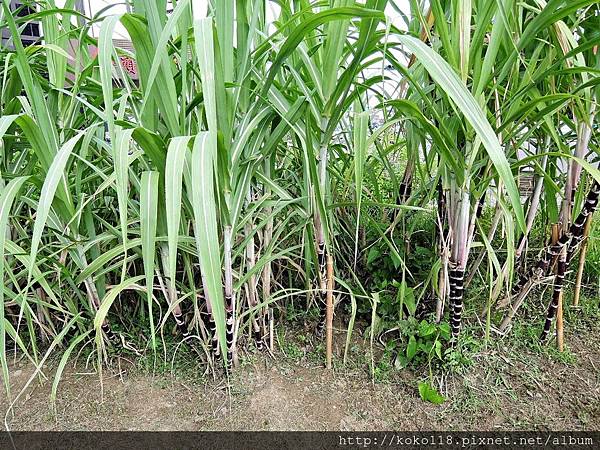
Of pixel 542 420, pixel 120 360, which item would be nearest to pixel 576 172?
pixel 542 420

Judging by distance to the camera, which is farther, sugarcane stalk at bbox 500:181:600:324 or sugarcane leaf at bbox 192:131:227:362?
sugarcane stalk at bbox 500:181:600:324

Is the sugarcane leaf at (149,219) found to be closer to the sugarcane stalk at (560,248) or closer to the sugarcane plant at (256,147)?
the sugarcane plant at (256,147)

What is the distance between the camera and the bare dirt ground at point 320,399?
866 millimetres

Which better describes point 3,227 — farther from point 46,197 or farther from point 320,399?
point 320,399

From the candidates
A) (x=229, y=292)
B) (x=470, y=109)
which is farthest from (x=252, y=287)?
(x=470, y=109)

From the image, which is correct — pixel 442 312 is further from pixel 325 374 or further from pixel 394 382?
pixel 325 374

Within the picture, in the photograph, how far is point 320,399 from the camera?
914mm

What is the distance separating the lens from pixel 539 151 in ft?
3.08

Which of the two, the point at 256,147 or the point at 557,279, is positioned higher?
the point at 256,147

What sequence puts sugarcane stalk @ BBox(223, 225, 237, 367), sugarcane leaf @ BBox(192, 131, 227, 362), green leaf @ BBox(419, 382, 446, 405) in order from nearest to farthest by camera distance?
1. sugarcane leaf @ BBox(192, 131, 227, 362)
2. sugarcane stalk @ BBox(223, 225, 237, 367)
3. green leaf @ BBox(419, 382, 446, 405)

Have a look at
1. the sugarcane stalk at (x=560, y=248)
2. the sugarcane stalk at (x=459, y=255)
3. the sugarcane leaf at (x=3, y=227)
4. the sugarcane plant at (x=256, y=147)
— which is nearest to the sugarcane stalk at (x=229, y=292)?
the sugarcane plant at (x=256, y=147)

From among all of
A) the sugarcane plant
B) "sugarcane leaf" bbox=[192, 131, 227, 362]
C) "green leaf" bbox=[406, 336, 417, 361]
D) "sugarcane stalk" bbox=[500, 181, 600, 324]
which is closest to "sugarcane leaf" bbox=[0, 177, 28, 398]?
the sugarcane plant

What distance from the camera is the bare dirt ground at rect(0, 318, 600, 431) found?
0.87m

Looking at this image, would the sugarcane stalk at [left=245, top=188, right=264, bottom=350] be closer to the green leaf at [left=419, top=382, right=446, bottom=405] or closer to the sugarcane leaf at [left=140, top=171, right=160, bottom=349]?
the sugarcane leaf at [left=140, top=171, right=160, bottom=349]
